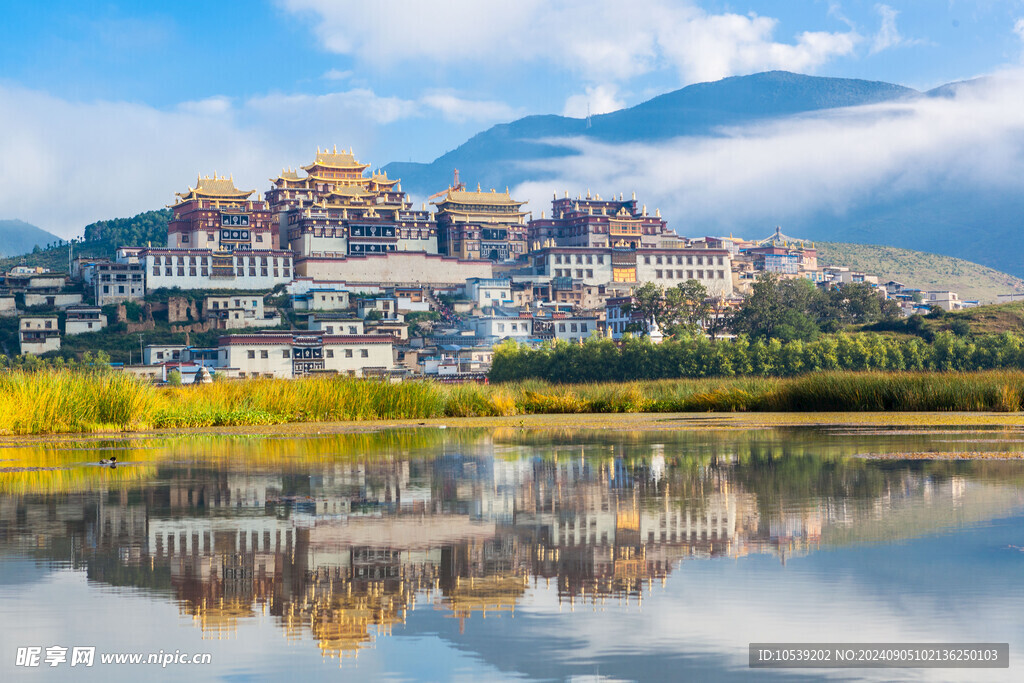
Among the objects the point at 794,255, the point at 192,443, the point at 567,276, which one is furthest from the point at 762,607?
the point at 794,255

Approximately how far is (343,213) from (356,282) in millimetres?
11043

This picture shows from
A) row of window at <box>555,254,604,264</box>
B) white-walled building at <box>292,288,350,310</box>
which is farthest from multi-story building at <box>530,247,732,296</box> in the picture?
white-walled building at <box>292,288,350,310</box>

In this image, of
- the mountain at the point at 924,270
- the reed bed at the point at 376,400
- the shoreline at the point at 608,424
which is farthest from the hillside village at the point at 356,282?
the shoreline at the point at 608,424

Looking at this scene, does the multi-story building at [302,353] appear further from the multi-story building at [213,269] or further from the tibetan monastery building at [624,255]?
the tibetan monastery building at [624,255]

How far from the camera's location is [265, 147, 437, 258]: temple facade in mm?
99062

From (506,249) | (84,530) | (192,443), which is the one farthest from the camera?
(506,249)

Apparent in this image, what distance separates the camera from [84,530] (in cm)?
711

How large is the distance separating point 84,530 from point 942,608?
4767 mm

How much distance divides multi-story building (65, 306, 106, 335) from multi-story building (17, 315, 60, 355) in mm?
1100

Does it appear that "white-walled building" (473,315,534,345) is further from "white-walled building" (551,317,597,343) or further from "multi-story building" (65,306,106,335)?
"multi-story building" (65,306,106,335)

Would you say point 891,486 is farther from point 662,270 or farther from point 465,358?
point 662,270

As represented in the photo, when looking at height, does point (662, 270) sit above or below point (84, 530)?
above

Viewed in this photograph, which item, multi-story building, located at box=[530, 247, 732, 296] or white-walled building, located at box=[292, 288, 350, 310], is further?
multi-story building, located at box=[530, 247, 732, 296]

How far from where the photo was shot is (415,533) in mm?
6918
